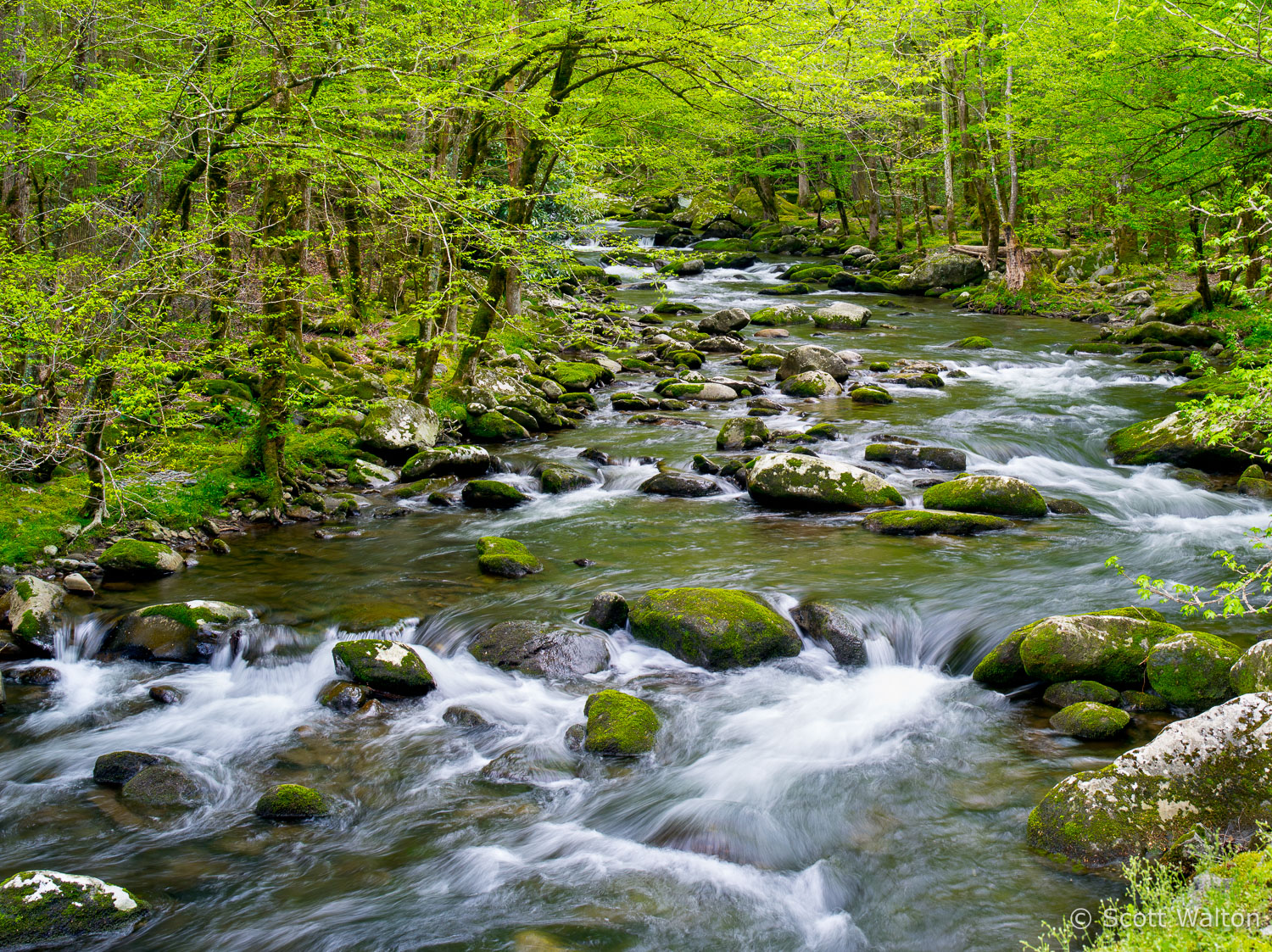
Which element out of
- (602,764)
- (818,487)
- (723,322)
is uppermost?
(723,322)

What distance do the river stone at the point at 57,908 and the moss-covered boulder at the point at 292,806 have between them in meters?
1.00

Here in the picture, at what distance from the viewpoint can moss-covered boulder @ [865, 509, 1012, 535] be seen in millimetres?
10062

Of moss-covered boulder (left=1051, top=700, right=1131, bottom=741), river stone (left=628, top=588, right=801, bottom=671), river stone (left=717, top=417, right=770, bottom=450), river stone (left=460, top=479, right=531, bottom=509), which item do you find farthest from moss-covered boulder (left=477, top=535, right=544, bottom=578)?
moss-covered boulder (left=1051, top=700, right=1131, bottom=741)

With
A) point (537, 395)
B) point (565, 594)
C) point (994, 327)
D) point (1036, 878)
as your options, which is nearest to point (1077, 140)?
point (994, 327)

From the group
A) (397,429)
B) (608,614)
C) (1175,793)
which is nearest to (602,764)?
(608,614)

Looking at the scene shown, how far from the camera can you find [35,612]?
793cm

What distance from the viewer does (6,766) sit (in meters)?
6.24

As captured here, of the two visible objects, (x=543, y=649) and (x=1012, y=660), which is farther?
(x=543, y=649)

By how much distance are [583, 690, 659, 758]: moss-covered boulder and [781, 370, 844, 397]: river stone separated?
11660 millimetres

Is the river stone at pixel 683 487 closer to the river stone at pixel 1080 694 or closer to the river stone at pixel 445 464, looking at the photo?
the river stone at pixel 445 464

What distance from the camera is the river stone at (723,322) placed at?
78.6 feet

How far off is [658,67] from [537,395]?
668 centimetres

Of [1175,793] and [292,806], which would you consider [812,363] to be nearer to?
[1175,793]

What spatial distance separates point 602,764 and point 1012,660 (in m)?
3.34
